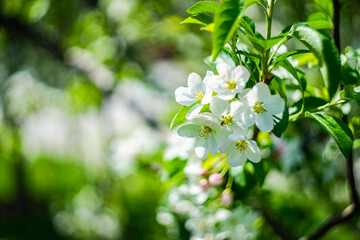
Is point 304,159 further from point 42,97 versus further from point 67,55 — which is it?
point 42,97

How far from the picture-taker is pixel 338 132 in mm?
514

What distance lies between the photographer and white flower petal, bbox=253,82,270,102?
0.49m

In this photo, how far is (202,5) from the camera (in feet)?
Answer: 1.70

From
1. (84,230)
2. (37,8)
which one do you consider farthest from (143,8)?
(84,230)

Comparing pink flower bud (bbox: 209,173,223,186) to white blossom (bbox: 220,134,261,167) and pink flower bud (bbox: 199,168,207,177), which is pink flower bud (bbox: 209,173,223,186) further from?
white blossom (bbox: 220,134,261,167)

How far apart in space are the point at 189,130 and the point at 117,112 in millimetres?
2970

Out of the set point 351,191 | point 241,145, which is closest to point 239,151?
point 241,145

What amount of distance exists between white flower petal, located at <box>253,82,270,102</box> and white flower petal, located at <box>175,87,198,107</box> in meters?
0.12

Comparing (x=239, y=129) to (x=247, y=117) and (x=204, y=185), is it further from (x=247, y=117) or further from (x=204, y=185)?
(x=204, y=185)

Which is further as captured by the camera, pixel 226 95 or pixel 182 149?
pixel 182 149

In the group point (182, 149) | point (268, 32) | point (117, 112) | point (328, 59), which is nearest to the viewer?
point (328, 59)

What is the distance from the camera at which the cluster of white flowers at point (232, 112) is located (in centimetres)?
49

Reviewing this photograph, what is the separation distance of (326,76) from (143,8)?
167cm

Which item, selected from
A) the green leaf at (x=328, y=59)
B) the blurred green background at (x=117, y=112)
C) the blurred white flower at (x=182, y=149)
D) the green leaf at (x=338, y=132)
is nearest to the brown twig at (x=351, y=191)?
the blurred green background at (x=117, y=112)
